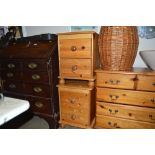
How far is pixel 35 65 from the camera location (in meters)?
1.48

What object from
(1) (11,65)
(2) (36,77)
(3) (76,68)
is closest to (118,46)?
(3) (76,68)

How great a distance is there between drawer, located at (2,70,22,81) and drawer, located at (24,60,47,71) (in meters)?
0.16

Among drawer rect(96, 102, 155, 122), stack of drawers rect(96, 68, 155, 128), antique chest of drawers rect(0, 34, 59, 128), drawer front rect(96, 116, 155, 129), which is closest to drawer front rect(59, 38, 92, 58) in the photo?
antique chest of drawers rect(0, 34, 59, 128)

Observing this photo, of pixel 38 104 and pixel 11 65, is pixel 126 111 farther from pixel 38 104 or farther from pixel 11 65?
pixel 11 65

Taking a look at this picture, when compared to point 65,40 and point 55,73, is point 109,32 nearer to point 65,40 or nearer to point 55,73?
point 65,40

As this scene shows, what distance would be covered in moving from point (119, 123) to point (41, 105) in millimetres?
842

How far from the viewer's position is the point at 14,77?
1646mm

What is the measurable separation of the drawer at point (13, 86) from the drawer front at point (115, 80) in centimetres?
88

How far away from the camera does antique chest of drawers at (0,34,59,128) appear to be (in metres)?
1.46

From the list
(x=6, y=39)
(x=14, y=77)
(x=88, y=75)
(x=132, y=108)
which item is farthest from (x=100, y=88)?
(x=6, y=39)

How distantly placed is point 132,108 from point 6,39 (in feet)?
5.32

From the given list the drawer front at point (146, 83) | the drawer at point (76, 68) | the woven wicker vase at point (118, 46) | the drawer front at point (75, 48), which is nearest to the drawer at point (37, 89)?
the drawer at point (76, 68)

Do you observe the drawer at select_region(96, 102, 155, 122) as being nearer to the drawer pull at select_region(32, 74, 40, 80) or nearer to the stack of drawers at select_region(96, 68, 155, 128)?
the stack of drawers at select_region(96, 68, 155, 128)

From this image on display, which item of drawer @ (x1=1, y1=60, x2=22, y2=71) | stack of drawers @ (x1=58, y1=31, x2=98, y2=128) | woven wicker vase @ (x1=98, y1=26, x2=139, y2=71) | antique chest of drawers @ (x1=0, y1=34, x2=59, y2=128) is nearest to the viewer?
woven wicker vase @ (x1=98, y1=26, x2=139, y2=71)
